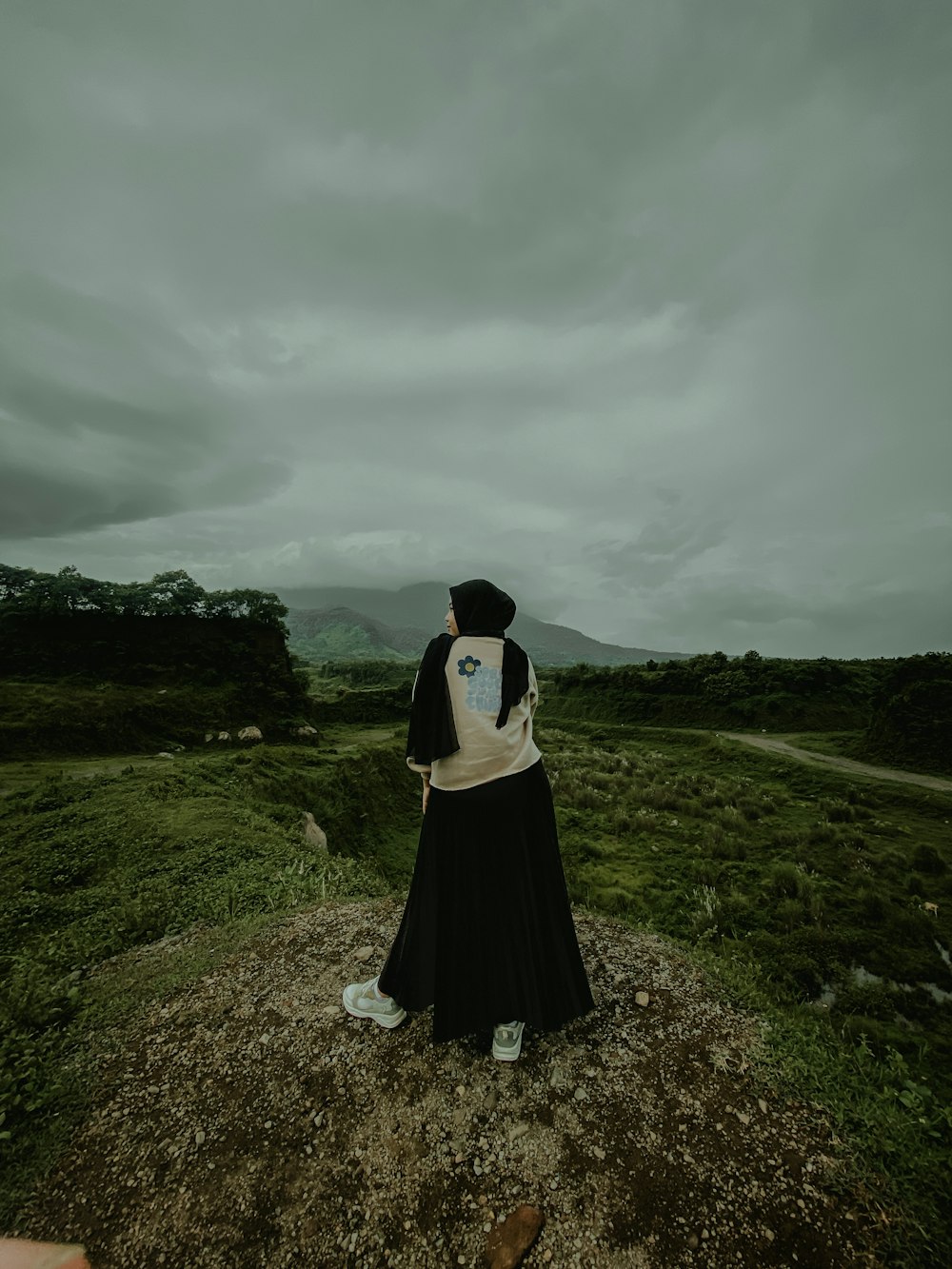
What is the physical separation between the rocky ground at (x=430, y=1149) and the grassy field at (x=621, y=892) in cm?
35

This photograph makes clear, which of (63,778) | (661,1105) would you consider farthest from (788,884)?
(63,778)

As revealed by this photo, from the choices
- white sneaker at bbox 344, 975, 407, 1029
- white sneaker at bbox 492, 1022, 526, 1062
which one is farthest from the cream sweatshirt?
white sneaker at bbox 344, 975, 407, 1029

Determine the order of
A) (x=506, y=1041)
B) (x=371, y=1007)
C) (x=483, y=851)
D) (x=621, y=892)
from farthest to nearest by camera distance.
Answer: (x=621, y=892) → (x=371, y=1007) → (x=506, y=1041) → (x=483, y=851)

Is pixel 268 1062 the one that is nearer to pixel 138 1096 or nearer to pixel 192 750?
pixel 138 1096

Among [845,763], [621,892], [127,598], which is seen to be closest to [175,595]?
[127,598]

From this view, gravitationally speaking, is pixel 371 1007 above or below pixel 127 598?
below

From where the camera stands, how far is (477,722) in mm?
3109

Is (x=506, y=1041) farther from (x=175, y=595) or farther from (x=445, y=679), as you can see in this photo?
(x=175, y=595)

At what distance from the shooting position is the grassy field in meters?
3.14

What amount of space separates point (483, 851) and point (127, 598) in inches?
921

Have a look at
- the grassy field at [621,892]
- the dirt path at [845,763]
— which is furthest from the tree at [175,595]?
the dirt path at [845,763]

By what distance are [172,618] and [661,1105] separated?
80.3 ft

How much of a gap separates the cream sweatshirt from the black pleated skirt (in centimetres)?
10

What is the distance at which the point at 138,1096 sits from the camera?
3.14 metres
